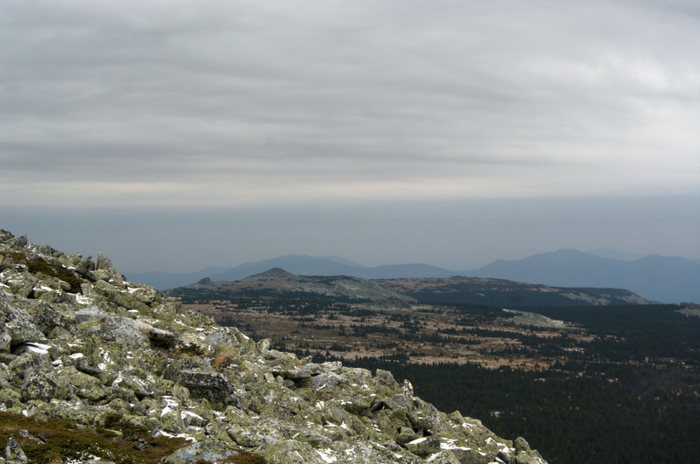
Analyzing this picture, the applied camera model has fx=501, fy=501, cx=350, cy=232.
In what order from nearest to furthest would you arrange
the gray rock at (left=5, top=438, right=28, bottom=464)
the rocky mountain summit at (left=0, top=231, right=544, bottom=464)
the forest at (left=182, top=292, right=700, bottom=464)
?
the gray rock at (left=5, top=438, right=28, bottom=464) → the rocky mountain summit at (left=0, top=231, right=544, bottom=464) → the forest at (left=182, top=292, right=700, bottom=464)

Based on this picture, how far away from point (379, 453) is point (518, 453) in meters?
16.3

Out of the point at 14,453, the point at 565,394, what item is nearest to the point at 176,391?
the point at 14,453

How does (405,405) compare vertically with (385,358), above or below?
above

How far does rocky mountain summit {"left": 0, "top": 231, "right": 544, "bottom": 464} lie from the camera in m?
21.7

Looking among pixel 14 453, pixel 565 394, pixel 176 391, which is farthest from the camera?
pixel 565 394

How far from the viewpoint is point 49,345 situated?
92.2 feet

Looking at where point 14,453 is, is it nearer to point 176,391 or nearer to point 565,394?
point 176,391

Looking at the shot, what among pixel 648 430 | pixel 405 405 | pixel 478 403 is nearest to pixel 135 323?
pixel 405 405

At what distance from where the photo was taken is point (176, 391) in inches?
1093

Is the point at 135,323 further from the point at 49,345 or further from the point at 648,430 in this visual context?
the point at 648,430

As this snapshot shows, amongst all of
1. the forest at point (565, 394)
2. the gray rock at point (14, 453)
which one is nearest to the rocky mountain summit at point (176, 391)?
the gray rock at point (14, 453)

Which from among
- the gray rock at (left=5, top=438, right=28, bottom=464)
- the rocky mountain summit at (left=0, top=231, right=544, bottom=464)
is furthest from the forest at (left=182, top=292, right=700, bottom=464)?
the gray rock at (left=5, top=438, right=28, bottom=464)

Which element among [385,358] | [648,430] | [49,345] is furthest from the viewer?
[385,358]

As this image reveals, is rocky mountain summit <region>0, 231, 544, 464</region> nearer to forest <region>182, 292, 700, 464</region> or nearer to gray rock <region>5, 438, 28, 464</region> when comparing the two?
gray rock <region>5, 438, 28, 464</region>
